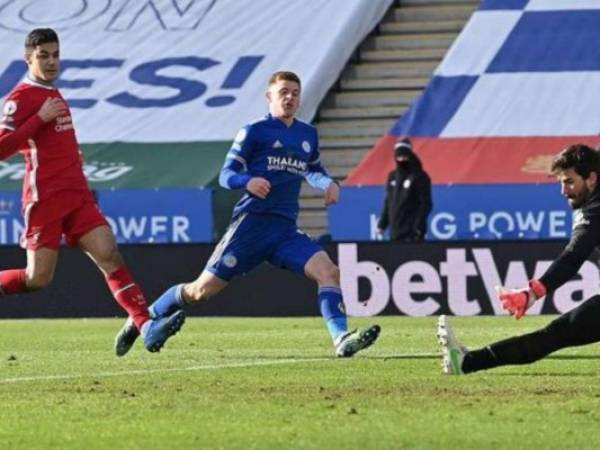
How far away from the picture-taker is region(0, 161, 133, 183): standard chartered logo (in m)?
29.2

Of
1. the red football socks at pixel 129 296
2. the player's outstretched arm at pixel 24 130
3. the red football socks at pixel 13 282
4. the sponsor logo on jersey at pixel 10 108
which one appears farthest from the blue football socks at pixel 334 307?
the sponsor logo on jersey at pixel 10 108

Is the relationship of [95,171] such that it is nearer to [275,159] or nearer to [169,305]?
[169,305]

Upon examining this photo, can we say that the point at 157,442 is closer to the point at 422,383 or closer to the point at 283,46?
the point at 422,383

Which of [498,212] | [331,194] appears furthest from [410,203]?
[331,194]

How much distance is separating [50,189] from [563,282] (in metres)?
4.30

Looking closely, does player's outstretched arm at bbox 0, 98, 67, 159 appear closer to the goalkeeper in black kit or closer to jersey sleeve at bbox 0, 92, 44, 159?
jersey sleeve at bbox 0, 92, 44, 159

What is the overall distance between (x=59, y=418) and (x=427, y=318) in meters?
11.3

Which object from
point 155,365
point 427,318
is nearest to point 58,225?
point 155,365

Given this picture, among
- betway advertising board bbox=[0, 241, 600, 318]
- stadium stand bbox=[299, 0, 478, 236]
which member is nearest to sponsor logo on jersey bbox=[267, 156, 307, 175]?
betway advertising board bbox=[0, 241, 600, 318]

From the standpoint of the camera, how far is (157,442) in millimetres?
9180

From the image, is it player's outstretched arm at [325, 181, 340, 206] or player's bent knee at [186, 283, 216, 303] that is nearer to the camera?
player's outstretched arm at [325, 181, 340, 206]

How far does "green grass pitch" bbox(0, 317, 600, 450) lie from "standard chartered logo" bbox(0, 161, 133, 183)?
1262cm

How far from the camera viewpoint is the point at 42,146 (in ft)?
45.5

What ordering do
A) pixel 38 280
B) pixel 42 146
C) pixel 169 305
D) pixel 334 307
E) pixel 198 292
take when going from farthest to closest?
1. pixel 169 305
2. pixel 198 292
3. pixel 334 307
4. pixel 38 280
5. pixel 42 146
